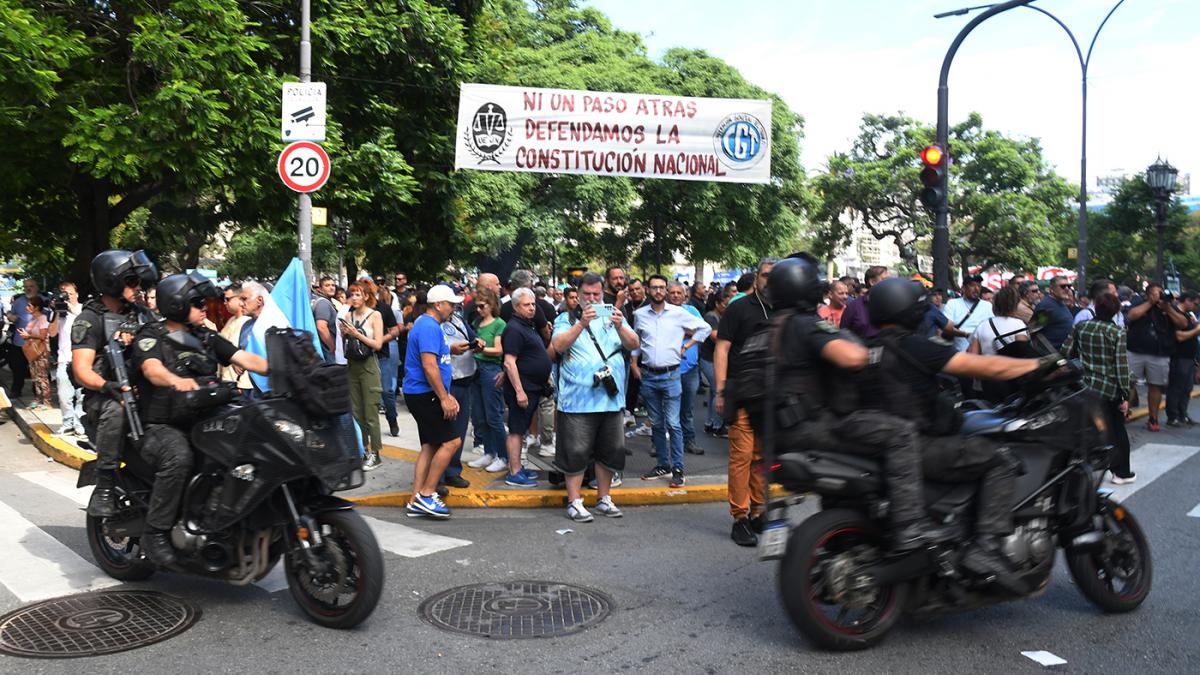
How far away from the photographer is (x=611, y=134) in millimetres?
12031

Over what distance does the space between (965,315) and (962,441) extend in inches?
278

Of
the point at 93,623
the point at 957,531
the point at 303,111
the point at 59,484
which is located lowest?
the point at 93,623

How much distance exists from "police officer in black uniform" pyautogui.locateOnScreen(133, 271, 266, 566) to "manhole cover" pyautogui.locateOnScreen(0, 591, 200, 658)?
0.27 metres

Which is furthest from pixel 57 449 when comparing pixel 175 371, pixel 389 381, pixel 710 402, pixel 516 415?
pixel 710 402

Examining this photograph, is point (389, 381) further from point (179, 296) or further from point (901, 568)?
point (901, 568)

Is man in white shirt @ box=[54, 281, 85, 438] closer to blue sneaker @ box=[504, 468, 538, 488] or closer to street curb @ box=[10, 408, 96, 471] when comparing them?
street curb @ box=[10, 408, 96, 471]

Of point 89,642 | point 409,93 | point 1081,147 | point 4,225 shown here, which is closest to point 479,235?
point 409,93

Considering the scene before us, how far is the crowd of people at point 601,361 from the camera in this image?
6508mm

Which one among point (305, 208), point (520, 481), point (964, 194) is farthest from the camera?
point (964, 194)

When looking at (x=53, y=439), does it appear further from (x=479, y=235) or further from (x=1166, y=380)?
(x=479, y=235)

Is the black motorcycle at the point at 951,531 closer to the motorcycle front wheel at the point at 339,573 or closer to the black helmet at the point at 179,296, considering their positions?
the motorcycle front wheel at the point at 339,573

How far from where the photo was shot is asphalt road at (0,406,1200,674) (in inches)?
165

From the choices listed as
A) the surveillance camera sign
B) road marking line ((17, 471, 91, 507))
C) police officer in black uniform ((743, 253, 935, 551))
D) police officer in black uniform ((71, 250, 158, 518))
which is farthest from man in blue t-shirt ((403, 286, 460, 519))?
the surveillance camera sign

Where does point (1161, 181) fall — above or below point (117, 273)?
above
